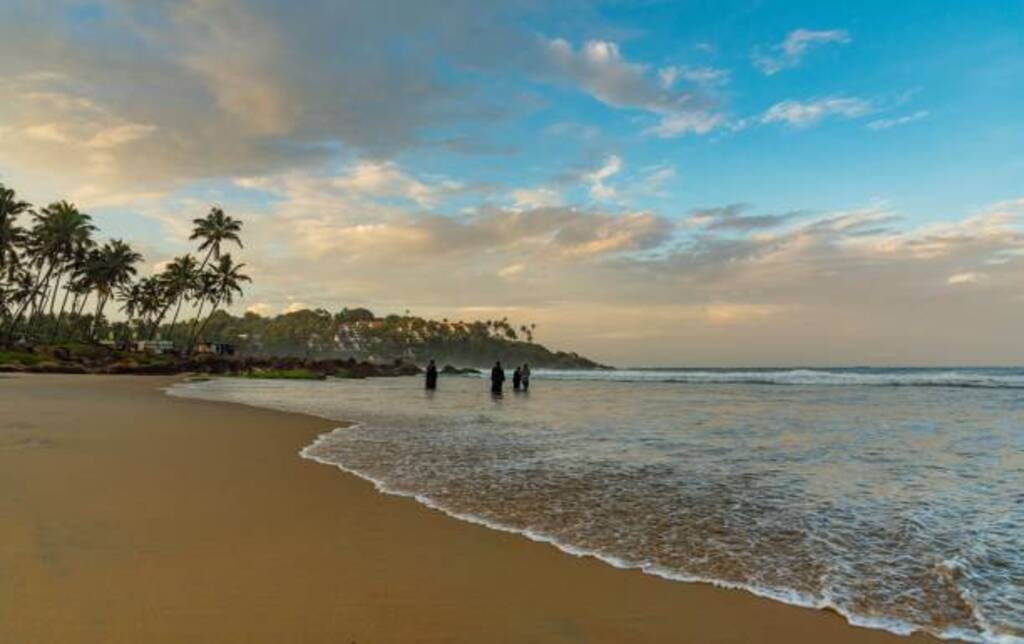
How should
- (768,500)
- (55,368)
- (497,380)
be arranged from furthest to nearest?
(55,368) → (497,380) → (768,500)

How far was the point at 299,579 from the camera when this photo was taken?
4.52 meters

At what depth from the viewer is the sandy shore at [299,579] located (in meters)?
3.72

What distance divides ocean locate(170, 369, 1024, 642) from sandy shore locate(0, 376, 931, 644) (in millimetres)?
539

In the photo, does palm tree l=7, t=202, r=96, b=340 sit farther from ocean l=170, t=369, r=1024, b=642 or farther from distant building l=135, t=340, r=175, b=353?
ocean l=170, t=369, r=1024, b=642

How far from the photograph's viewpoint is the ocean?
15.8ft

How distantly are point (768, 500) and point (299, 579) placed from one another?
18.4 feet

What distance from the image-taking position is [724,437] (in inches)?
580

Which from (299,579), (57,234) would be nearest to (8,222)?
(57,234)

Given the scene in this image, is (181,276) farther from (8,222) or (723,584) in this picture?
(723,584)

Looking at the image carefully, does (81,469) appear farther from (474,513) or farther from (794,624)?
(794,624)

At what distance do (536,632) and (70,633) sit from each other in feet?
8.08

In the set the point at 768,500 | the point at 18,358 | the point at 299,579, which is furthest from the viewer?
the point at 18,358

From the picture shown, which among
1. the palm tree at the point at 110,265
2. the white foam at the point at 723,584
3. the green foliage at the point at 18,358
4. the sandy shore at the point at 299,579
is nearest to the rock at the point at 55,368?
the green foliage at the point at 18,358

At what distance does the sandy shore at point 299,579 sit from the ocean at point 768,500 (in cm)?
54
